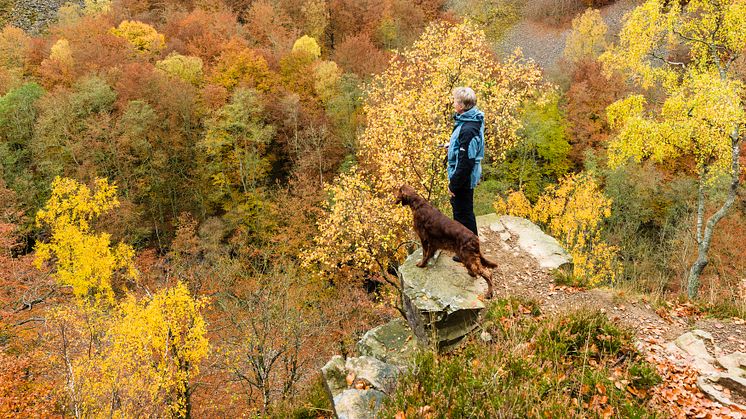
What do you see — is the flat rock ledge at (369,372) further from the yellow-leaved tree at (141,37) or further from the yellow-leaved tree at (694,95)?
the yellow-leaved tree at (141,37)

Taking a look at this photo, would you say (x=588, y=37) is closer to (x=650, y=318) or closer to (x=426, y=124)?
(x=426, y=124)

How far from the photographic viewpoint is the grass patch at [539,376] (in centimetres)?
456

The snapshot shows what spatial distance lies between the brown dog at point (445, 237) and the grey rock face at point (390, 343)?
1.79 meters

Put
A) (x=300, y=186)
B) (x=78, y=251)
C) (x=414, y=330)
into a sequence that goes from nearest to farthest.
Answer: (x=414, y=330) → (x=78, y=251) → (x=300, y=186)

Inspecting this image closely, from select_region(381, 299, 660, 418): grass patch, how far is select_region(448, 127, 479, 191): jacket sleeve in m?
2.15

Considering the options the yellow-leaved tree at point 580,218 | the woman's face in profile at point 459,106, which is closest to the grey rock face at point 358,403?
the woman's face in profile at point 459,106

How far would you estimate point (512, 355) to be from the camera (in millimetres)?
5305

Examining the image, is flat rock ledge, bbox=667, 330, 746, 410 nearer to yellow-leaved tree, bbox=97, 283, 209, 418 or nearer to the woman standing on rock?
the woman standing on rock

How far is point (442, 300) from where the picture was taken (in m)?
6.94

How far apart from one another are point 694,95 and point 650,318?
691cm

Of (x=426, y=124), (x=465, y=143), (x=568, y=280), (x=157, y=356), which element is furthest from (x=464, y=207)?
(x=157, y=356)

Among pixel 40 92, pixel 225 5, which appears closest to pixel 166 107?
pixel 40 92

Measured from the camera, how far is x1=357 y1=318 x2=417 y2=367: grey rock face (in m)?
7.88

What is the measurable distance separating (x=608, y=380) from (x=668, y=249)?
25462 millimetres
